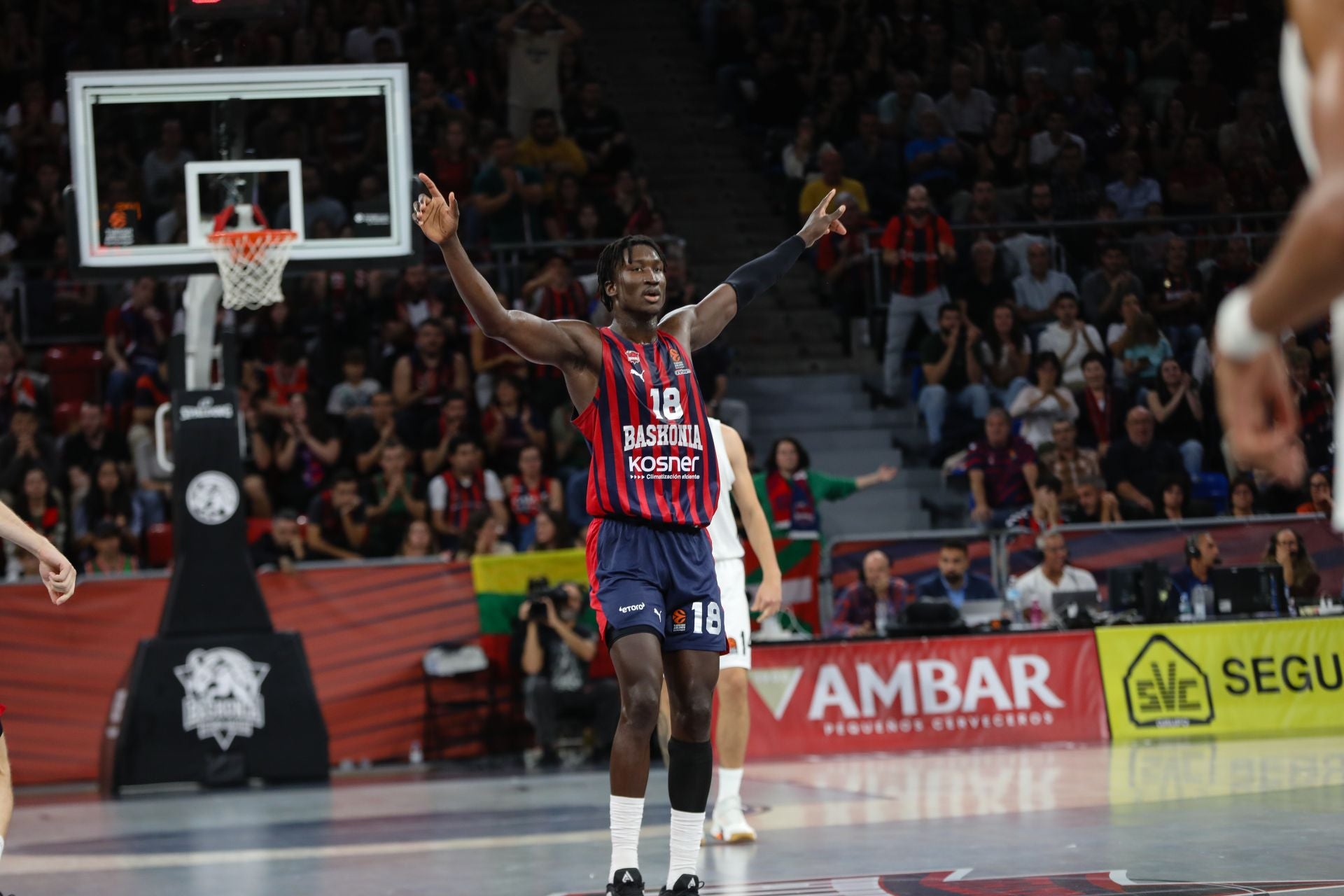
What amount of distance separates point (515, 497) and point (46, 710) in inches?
164

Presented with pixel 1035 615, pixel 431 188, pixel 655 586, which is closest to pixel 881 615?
pixel 1035 615

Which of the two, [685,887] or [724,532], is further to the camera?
[724,532]

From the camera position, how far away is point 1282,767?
1041cm

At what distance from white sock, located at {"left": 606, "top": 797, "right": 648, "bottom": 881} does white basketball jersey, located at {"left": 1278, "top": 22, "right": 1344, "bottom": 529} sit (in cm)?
336

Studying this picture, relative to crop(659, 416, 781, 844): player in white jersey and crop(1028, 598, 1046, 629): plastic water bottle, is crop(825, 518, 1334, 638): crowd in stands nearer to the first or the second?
crop(1028, 598, 1046, 629): plastic water bottle

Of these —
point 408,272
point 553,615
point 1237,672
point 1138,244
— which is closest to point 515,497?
point 553,615

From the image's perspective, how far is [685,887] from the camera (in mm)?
5973

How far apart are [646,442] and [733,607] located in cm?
240

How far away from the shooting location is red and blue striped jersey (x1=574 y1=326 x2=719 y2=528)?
6.08m

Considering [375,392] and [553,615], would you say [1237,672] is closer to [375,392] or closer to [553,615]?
[553,615]

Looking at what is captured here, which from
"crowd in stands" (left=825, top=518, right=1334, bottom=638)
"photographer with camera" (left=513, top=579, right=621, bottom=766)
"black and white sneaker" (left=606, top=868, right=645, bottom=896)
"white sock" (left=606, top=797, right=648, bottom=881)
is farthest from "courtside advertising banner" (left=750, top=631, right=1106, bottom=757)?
"black and white sneaker" (left=606, top=868, right=645, bottom=896)

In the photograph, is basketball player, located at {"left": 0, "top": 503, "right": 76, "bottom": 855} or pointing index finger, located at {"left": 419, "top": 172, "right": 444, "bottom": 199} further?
pointing index finger, located at {"left": 419, "top": 172, "right": 444, "bottom": 199}

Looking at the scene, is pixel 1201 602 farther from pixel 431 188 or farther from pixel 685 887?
pixel 431 188

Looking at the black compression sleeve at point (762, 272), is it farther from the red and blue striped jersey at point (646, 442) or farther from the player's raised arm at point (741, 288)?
the red and blue striped jersey at point (646, 442)
